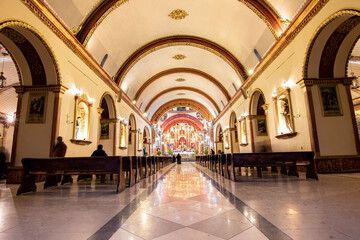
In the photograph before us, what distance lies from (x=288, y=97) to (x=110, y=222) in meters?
6.56

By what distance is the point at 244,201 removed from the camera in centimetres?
279

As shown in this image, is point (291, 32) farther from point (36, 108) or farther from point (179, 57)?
point (179, 57)

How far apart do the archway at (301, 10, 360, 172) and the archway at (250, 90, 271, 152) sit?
3.52 m

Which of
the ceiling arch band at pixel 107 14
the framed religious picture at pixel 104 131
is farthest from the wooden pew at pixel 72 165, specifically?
the framed religious picture at pixel 104 131

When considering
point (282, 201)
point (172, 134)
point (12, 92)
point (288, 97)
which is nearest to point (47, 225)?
point (282, 201)

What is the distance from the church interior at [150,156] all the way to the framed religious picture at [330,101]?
0.03 meters

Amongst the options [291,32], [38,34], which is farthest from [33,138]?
[291,32]

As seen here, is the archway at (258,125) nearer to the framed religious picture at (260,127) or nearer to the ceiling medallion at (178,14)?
the framed religious picture at (260,127)

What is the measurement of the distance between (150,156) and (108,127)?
395 centimetres

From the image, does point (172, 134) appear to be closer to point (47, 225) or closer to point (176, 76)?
point (176, 76)

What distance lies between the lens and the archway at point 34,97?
17.9ft

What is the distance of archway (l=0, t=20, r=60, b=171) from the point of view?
5461mm

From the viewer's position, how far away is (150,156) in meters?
7.77

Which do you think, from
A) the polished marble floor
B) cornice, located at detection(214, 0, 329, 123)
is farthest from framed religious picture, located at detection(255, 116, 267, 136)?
the polished marble floor
